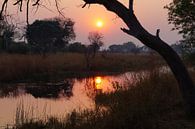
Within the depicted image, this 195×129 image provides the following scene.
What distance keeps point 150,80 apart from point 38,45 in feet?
161

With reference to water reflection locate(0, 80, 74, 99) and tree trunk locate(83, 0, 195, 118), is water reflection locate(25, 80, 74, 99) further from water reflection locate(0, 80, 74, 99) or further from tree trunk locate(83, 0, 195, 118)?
tree trunk locate(83, 0, 195, 118)

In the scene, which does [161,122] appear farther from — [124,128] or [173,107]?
[173,107]

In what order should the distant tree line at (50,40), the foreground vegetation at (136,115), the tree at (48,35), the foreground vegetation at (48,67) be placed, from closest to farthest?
1. the foreground vegetation at (136,115)
2. the foreground vegetation at (48,67)
3. the distant tree line at (50,40)
4. the tree at (48,35)

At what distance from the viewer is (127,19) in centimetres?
1058

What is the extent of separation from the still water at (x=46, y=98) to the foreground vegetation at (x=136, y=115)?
0.98 m

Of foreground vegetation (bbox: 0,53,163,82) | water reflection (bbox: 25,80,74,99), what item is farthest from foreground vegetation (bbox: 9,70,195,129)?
foreground vegetation (bbox: 0,53,163,82)

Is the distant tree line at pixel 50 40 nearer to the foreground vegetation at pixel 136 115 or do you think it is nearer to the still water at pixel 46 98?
the still water at pixel 46 98

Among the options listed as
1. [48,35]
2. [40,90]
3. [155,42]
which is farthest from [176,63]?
[48,35]

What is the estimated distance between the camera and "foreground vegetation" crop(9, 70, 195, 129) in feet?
33.7

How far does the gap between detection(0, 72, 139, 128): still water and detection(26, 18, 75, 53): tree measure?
33.4 metres

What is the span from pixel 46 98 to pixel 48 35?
151 ft

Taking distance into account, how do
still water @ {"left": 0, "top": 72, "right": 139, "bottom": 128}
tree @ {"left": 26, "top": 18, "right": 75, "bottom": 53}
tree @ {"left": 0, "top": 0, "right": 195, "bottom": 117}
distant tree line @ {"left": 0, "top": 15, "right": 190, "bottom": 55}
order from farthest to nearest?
tree @ {"left": 26, "top": 18, "right": 75, "bottom": 53}, distant tree line @ {"left": 0, "top": 15, "right": 190, "bottom": 55}, still water @ {"left": 0, "top": 72, "right": 139, "bottom": 128}, tree @ {"left": 0, "top": 0, "right": 195, "bottom": 117}

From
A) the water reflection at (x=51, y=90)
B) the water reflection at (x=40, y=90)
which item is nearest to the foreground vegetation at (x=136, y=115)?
the water reflection at (x=51, y=90)

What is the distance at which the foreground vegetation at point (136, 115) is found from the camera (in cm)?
1027
